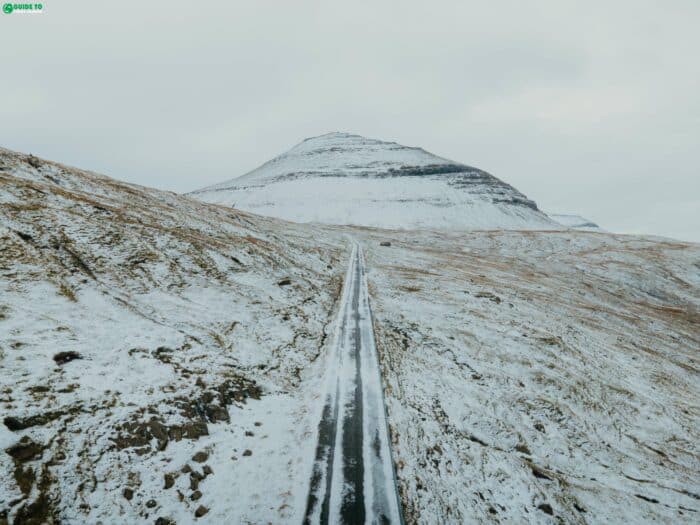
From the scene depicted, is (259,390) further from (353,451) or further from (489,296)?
(489,296)

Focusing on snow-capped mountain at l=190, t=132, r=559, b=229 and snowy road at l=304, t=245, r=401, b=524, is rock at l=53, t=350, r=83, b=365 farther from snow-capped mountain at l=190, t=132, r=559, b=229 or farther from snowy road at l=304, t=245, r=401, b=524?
snow-capped mountain at l=190, t=132, r=559, b=229

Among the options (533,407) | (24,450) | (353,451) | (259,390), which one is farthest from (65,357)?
(533,407)

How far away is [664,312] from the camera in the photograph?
41719mm

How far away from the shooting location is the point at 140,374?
37.5 feet

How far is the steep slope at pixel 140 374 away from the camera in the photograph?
774cm

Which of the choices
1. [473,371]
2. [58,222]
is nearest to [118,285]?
[58,222]

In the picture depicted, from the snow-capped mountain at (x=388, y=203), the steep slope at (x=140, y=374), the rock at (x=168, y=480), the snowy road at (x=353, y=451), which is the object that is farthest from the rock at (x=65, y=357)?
the snow-capped mountain at (x=388, y=203)

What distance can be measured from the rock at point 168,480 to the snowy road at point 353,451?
11.5 feet

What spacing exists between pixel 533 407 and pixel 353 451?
8996 millimetres

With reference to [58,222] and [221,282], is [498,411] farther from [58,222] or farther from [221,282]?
[58,222]

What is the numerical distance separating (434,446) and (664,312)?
4824cm

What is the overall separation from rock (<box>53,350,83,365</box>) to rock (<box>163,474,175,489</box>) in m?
5.68

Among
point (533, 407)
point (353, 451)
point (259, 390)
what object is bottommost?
point (533, 407)

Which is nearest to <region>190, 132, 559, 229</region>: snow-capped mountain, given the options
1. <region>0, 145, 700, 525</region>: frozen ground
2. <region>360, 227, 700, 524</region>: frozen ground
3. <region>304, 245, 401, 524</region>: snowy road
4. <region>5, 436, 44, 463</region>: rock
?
<region>360, 227, 700, 524</region>: frozen ground
